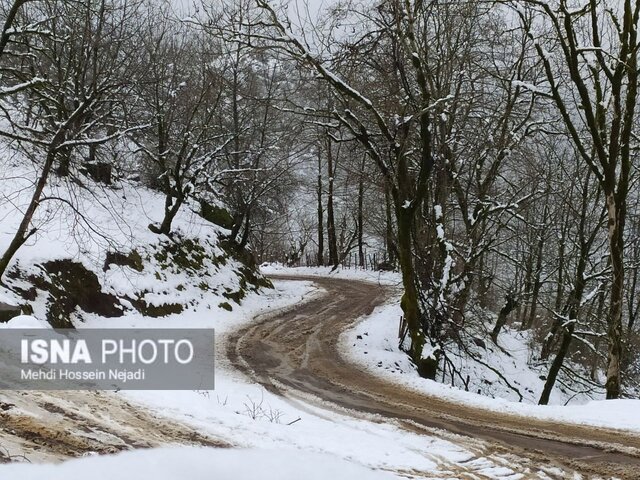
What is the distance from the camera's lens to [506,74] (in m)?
14.4

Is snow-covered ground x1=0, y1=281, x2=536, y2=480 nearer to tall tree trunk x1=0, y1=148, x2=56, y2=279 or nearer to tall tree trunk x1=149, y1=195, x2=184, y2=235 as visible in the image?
tall tree trunk x1=0, y1=148, x2=56, y2=279

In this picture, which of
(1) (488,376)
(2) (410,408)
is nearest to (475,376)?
(1) (488,376)

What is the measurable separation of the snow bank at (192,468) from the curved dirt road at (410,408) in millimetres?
1766

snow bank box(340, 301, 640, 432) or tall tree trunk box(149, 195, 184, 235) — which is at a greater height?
tall tree trunk box(149, 195, 184, 235)

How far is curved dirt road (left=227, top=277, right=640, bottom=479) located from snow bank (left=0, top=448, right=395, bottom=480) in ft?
5.79

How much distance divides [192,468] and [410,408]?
457cm

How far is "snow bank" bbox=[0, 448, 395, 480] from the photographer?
3.45 m

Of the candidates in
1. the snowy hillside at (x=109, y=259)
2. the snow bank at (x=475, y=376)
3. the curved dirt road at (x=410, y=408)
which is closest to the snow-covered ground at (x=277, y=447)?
the curved dirt road at (x=410, y=408)

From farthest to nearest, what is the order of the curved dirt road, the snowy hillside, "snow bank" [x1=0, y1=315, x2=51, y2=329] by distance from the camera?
the snowy hillside, "snow bank" [x1=0, y1=315, x2=51, y2=329], the curved dirt road

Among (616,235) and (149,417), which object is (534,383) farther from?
(149,417)

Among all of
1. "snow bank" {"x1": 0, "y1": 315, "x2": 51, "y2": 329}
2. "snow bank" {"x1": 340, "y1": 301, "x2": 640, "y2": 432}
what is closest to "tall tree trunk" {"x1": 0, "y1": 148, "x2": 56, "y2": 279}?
"snow bank" {"x1": 0, "y1": 315, "x2": 51, "y2": 329}

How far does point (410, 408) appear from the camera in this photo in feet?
25.2

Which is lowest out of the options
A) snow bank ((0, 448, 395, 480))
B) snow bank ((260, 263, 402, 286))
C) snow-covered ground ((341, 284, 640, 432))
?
snow-covered ground ((341, 284, 640, 432))

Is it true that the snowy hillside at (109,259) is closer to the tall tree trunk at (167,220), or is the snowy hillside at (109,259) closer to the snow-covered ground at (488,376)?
the tall tree trunk at (167,220)
